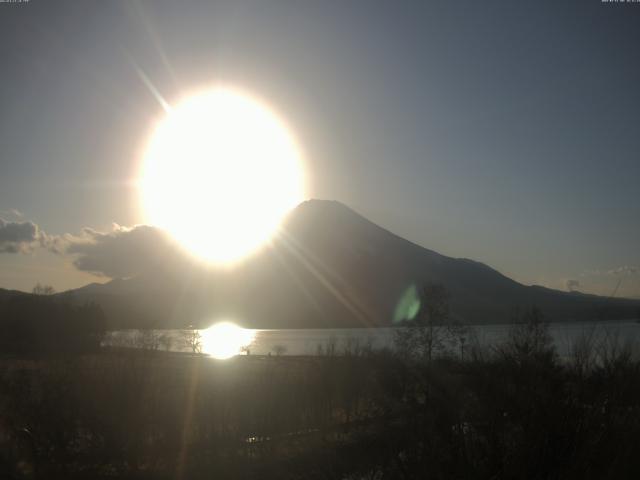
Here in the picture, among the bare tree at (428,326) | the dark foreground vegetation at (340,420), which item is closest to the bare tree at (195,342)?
the bare tree at (428,326)

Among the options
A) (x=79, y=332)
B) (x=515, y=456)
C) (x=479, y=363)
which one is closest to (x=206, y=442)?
(x=479, y=363)

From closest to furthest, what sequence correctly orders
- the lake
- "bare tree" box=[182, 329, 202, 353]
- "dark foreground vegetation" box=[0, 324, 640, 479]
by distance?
"dark foreground vegetation" box=[0, 324, 640, 479] → the lake → "bare tree" box=[182, 329, 202, 353]

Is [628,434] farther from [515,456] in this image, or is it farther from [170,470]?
[170,470]

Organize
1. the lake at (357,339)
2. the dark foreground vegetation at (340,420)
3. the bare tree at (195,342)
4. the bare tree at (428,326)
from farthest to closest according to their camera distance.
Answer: the bare tree at (195,342) → the bare tree at (428,326) → the lake at (357,339) → the dark foreground vegetation at (340,420)

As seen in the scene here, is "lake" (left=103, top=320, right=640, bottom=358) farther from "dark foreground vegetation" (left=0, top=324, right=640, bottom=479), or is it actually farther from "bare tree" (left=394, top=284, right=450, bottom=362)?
"bare tree" (left=394, top=284, right=450, bottom=362)

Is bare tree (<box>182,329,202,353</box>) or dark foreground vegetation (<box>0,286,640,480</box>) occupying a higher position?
bare tree (<box>182,329,202,353</box>)

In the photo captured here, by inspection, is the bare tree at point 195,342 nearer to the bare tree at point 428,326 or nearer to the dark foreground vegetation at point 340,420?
the bare tree at point 428,326

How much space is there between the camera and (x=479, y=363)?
6.13m

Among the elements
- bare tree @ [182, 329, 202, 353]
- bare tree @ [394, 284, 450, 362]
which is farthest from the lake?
bare tree @ [394, 284, 450, 362]

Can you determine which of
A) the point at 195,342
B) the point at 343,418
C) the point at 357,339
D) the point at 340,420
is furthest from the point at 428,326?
the point at 195,342

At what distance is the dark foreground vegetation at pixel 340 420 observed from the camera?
4863 mm

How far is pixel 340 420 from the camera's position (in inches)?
847

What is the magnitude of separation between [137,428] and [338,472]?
5561 mm

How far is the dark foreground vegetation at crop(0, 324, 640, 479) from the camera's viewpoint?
4863 mm
